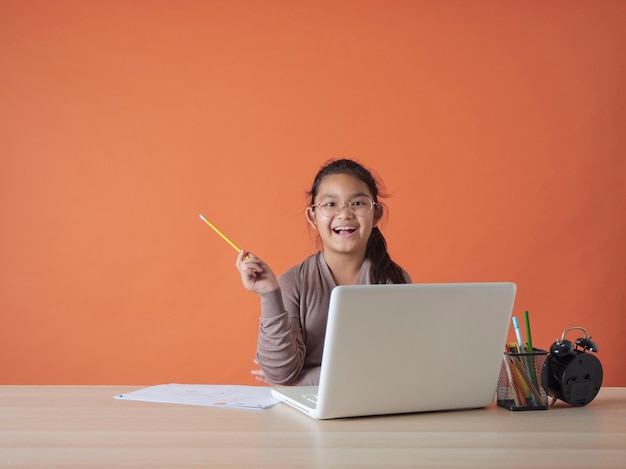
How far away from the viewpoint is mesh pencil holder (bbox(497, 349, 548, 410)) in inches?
56.6

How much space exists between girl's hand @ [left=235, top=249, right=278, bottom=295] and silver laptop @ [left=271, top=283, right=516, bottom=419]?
12.6 inches

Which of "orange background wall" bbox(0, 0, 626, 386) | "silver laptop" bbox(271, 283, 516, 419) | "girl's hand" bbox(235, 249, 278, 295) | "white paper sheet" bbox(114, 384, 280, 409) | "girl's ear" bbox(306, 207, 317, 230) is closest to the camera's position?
"silver laptop" bbox(271, 283, 516, 419)

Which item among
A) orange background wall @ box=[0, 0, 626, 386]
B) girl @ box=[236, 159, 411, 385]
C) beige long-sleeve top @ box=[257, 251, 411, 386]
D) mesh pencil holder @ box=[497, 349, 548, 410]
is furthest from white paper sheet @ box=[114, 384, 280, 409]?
orange background wall @ box=[0, 0, 626, 386]

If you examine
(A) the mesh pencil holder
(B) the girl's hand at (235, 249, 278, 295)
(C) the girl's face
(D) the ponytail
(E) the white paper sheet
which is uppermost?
(C) the girl's face

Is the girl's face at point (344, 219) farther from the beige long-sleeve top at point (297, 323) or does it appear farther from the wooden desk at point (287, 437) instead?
the wooden desk at point (287, 437)

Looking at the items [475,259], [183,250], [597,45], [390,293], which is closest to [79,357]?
[183,250]

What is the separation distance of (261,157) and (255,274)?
1833 mm

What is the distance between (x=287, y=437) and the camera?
3.92 feet

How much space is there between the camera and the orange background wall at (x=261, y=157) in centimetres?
341

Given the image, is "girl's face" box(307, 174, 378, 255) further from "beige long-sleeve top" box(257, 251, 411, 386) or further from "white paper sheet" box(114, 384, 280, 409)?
"white paper sheet" box(114, 384, 280, 409)

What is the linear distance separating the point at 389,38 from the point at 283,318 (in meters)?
2.12

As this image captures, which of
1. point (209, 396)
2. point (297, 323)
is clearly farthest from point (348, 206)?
point (209, 396)

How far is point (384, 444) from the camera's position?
1.16 m

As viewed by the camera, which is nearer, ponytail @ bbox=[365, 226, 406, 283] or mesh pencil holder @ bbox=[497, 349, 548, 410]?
mesh pencil holder @ bbox=[497, 349, 548, 410]
